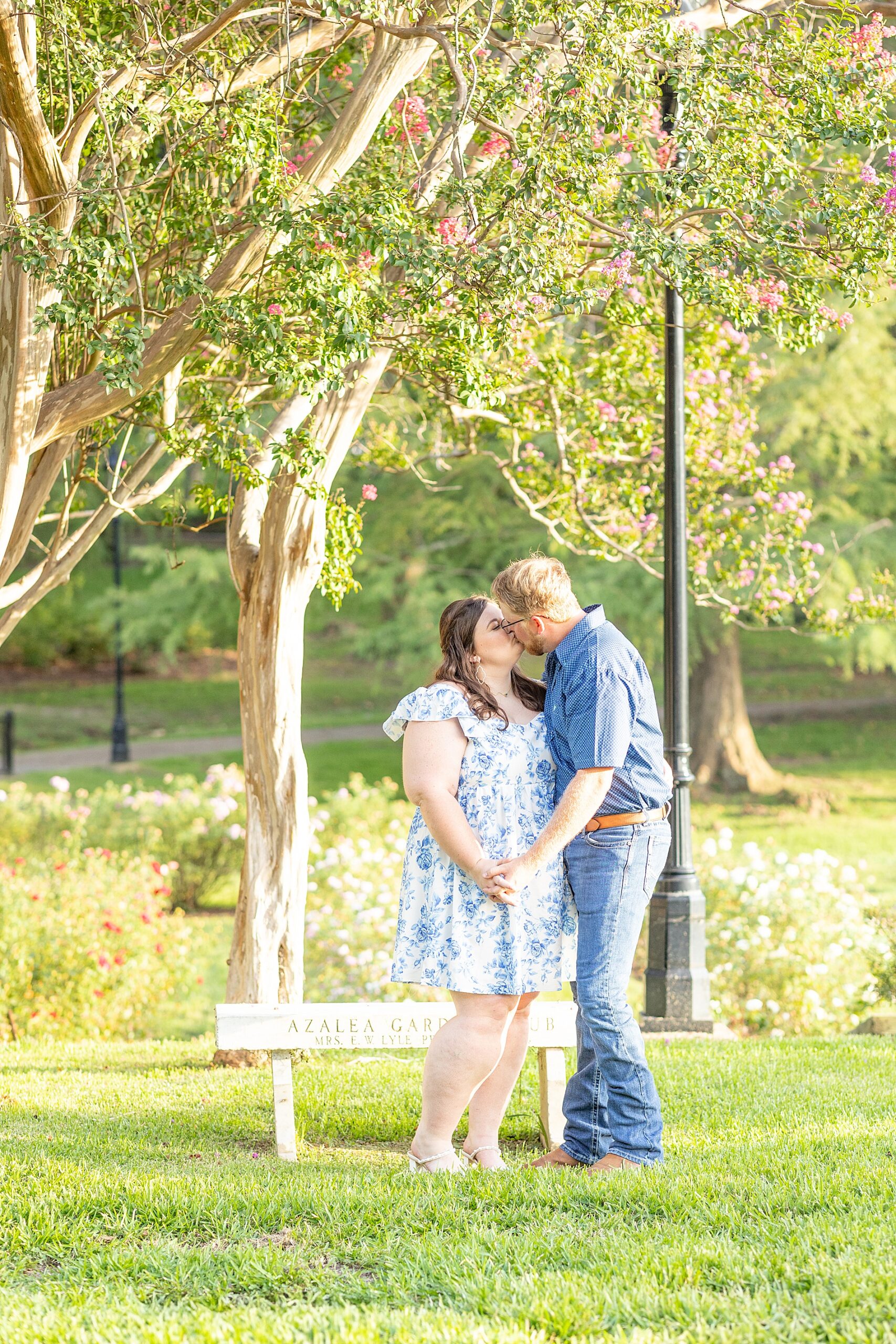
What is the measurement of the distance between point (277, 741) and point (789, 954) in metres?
4.14

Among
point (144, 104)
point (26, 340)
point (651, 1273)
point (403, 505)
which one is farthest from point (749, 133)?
point (403, 505)

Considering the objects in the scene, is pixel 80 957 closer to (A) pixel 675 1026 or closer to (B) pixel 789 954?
(A) pixel 675 1026

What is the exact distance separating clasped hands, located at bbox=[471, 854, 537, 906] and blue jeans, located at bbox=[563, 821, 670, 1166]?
10.0 inches

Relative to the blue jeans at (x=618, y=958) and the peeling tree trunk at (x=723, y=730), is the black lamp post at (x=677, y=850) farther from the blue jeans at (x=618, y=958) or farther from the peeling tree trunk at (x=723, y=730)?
the peeling tree trunk at (x=723, y=730)

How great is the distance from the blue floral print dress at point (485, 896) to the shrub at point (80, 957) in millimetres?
4563

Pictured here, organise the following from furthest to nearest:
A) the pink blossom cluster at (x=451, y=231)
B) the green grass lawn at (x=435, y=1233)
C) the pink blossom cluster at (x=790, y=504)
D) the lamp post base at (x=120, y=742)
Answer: the lamp post base at (x=120, y=742) < the pink blossom cluster at (x=790, y=504) < the pink blossom cluster at (x=451, y=231) < the green grass lawn at (x=435, y=1233)

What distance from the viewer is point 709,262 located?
5438 millimetres

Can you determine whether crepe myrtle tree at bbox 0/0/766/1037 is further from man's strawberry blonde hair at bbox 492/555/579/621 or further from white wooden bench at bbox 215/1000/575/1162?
white wooden bench at bbox 215/1000/575/1162

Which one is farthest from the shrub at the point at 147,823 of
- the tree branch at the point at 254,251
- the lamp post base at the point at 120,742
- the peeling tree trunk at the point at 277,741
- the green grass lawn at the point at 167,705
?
the green grass lawn at the point at 167,705

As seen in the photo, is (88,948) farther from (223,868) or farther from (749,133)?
(749,133)

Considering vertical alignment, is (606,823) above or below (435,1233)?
above

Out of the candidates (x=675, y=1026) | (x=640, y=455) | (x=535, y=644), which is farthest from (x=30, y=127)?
(x=675, y=1026)

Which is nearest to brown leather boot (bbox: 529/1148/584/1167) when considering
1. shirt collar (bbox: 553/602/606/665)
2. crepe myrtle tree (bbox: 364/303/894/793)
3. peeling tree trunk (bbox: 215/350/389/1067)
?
shirt collar (bbox: 553/602/606/665)

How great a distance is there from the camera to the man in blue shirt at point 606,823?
4.03m
